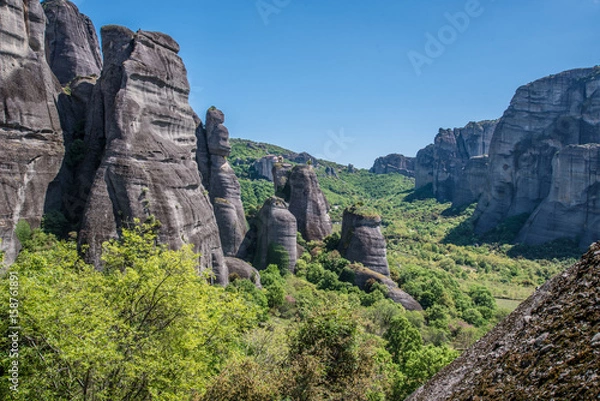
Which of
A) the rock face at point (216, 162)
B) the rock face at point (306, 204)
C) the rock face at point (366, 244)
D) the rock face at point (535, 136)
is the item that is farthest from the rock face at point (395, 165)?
the rock face at point (216, 162)

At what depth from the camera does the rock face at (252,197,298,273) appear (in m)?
40.8

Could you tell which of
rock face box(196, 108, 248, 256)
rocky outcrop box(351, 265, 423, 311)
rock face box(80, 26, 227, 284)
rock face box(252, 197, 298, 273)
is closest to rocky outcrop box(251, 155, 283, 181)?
rock face box(196, 108, 248, 256)

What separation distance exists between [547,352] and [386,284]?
119 feet

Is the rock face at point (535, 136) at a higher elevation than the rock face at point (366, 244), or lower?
higher

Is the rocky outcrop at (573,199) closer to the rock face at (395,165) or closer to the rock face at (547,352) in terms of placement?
the rock face at (547,352)

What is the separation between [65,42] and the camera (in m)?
37.7

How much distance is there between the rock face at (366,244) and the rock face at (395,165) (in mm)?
140681

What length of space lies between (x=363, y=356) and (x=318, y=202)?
3572 cm

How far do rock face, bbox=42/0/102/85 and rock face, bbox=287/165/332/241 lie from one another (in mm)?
24908

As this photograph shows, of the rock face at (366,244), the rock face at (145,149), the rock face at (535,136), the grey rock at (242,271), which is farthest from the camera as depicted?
the rock face at (535,136)

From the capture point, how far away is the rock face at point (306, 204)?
4941cm

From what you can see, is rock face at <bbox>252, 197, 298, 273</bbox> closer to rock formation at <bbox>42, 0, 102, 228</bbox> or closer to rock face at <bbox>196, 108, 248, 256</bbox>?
rock face at <bbox>196, 108, 248, 256</bbox>

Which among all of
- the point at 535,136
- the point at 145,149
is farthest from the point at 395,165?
the point at 145,149

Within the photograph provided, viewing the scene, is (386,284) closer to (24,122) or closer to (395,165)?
(24,122)
